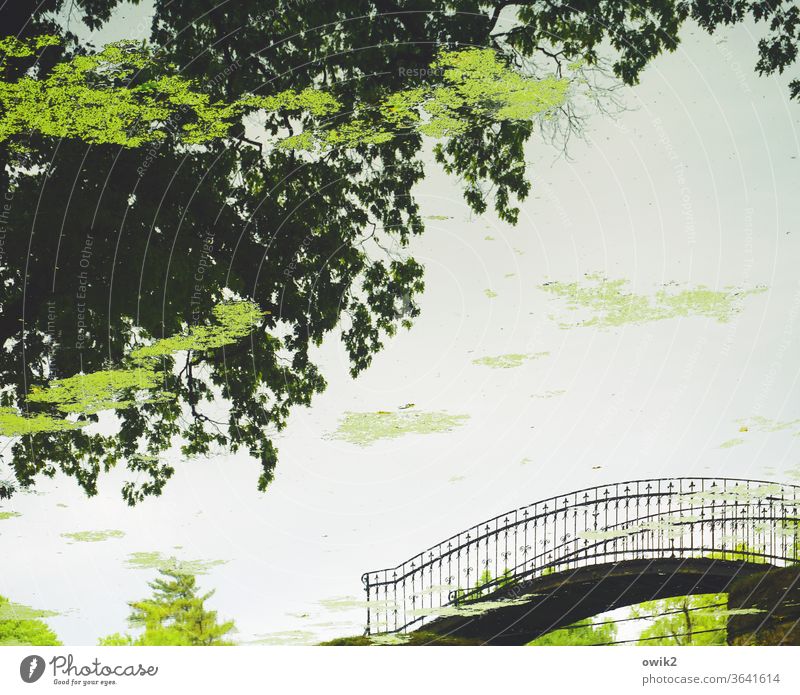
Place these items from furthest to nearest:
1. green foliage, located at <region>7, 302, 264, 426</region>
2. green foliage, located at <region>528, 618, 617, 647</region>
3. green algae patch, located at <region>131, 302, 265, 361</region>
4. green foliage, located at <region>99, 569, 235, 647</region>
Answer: green foliage, located at <region>528, 618, 617, 647</region> < green algae patch, located at <region>131, 302, 265, 361</region> < green foliage, located at <region>7, 302, 264, 426</region> < green foliage, located at <region>99, 569, 235, 647</region>

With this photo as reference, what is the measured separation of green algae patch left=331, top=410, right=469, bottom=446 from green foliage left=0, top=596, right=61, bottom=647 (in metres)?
3.52

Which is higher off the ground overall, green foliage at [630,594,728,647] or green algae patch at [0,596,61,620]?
green algae patch at [0,596,61,620]

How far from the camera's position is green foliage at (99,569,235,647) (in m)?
6.69

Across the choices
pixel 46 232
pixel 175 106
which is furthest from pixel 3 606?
pixel 175 106

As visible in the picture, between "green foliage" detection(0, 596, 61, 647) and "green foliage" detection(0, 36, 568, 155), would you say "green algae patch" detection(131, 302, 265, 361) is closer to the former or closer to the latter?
"green foliage" detection(0, 36, 568, 155)

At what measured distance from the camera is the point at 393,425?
7.43 meters

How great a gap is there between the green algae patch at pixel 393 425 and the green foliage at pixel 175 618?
2.09m

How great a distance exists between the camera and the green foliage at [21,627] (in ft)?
22.7

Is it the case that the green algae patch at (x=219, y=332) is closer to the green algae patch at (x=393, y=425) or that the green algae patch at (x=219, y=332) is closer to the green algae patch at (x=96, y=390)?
the green algae patch at (x=96, y=390)

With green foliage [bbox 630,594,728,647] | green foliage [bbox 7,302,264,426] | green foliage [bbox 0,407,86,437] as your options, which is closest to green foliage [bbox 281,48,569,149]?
green foliage [bbox 7,302,264,426]

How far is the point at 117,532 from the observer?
23.3ft

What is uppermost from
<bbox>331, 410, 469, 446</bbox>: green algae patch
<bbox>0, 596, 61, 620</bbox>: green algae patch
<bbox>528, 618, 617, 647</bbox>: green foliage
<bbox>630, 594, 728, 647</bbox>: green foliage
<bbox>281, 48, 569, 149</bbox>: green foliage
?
<bbox>281, 48, 569, 149</bbox>: green foliage

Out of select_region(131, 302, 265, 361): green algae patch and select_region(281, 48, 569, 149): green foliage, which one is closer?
select_region(281, 48, 569, 149): green foliage
